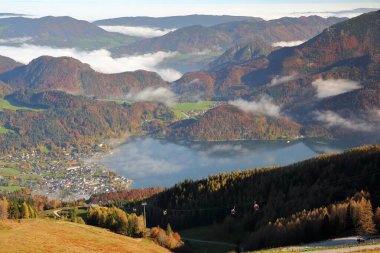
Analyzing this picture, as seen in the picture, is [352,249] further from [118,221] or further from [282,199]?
[282,199]

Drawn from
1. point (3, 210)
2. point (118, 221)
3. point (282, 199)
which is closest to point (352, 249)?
point (118, 221)

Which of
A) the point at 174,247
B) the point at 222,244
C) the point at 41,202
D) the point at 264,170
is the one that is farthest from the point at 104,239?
the point at 41,202

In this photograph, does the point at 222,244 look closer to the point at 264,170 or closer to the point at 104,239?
the point at 104,239

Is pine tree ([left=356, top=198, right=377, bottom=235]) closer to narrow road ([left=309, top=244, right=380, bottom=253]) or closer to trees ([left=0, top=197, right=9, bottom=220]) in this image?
narrow road ([left=309, top=244, right=380, bottom=253])

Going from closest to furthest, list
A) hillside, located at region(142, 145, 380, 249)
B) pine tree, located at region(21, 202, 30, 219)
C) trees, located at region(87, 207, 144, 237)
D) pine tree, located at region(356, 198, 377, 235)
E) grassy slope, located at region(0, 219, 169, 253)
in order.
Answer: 1. grassy slope, located at region(0, 219, 169, 253)
2. pine tree, located at region(356, 198, 377, 235)
3. hillside, located at region(142, 145, 380, 249)
4. trees, located at region(87, 207, 144, 237)
5. pine tree, located at region(21, 202, 30, 219)

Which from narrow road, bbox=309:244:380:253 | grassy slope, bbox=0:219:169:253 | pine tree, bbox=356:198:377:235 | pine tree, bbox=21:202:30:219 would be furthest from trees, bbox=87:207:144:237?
narrow road, bbox=309:244:380:253

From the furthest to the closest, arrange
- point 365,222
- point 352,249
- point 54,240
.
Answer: point 365,222 < point 54,240 < point 352,249

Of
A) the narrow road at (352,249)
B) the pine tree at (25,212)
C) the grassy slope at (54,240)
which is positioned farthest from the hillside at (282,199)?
the pine tree at (25,212)

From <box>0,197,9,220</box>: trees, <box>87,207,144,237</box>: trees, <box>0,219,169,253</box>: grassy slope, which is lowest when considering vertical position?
<box>87,207,144,237</box>: trees
